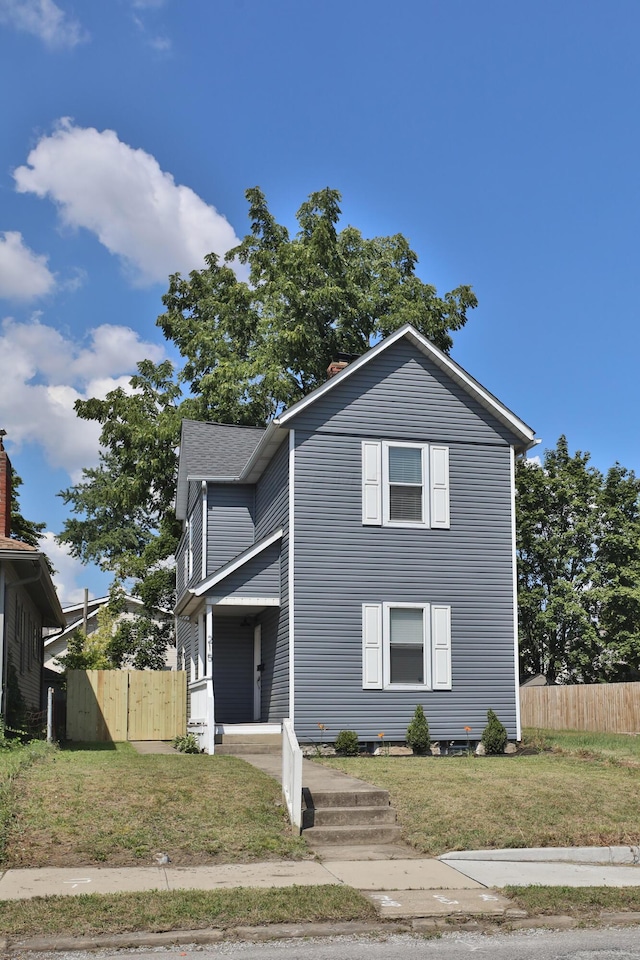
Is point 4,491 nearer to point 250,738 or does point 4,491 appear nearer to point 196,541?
point 196,541

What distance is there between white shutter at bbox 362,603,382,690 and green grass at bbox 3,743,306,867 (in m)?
6.09

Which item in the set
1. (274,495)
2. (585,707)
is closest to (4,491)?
(274,495)

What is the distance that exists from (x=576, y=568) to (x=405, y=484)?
83.4 feet

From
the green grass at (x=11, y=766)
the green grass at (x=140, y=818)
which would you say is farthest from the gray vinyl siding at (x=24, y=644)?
the green grass at (x=140, y=818)

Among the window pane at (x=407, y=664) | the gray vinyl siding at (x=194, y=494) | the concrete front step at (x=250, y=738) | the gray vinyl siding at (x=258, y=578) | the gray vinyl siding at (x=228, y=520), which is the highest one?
the gray vinyl siding at (x=194, y=494)

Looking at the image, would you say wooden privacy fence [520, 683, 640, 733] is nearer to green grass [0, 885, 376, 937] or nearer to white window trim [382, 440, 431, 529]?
white window trim [382, 440, 431, 529]

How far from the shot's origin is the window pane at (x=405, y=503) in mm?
20547

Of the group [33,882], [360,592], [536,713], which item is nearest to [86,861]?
[33,882]

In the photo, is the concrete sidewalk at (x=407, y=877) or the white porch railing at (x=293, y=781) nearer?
the concrete sidewalk at (x=407, y=877)

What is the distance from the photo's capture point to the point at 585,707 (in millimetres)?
31547

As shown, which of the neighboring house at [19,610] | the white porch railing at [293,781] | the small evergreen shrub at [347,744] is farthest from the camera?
the small evergreen shrub at [347,744]

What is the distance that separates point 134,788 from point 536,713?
2518cm

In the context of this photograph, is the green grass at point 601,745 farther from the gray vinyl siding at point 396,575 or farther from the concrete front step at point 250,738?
the concrete front step at point 250,738

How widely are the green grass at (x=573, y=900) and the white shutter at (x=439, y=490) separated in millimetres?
11473
